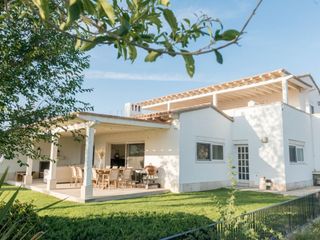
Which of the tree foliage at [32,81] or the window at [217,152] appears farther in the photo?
the window at [217,152]

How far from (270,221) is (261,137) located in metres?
11.0

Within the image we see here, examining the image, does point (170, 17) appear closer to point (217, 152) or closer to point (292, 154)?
point (217, 152)

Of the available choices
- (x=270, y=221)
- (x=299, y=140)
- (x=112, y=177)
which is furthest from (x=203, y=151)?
(x=270, y=221)

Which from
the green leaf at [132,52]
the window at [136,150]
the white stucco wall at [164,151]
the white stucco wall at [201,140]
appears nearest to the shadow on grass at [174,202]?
the white stucco wall at [164,151]

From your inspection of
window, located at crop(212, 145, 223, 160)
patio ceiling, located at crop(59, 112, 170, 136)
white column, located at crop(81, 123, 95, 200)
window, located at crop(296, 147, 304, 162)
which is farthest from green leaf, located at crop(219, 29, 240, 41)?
window, located at crop(296, 147, 304, 162)

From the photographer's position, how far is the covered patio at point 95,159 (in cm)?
1139

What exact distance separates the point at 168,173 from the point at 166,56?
42.7 ft

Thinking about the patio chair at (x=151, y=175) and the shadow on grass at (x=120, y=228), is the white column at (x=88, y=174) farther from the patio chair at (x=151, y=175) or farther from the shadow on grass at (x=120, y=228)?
the shadow on grass at (x=120, y=228)

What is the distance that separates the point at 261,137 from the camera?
647 inches

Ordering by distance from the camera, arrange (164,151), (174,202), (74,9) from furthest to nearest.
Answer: (164,151) < (174,202) < (74,9)

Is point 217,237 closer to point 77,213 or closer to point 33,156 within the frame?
point 33,156

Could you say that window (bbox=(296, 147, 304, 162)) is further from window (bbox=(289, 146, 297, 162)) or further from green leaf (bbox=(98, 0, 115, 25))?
green leaf (bbox=(98, 0, 115, 25))

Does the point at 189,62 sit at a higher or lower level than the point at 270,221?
higher

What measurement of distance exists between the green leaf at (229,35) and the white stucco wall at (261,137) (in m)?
15.4
